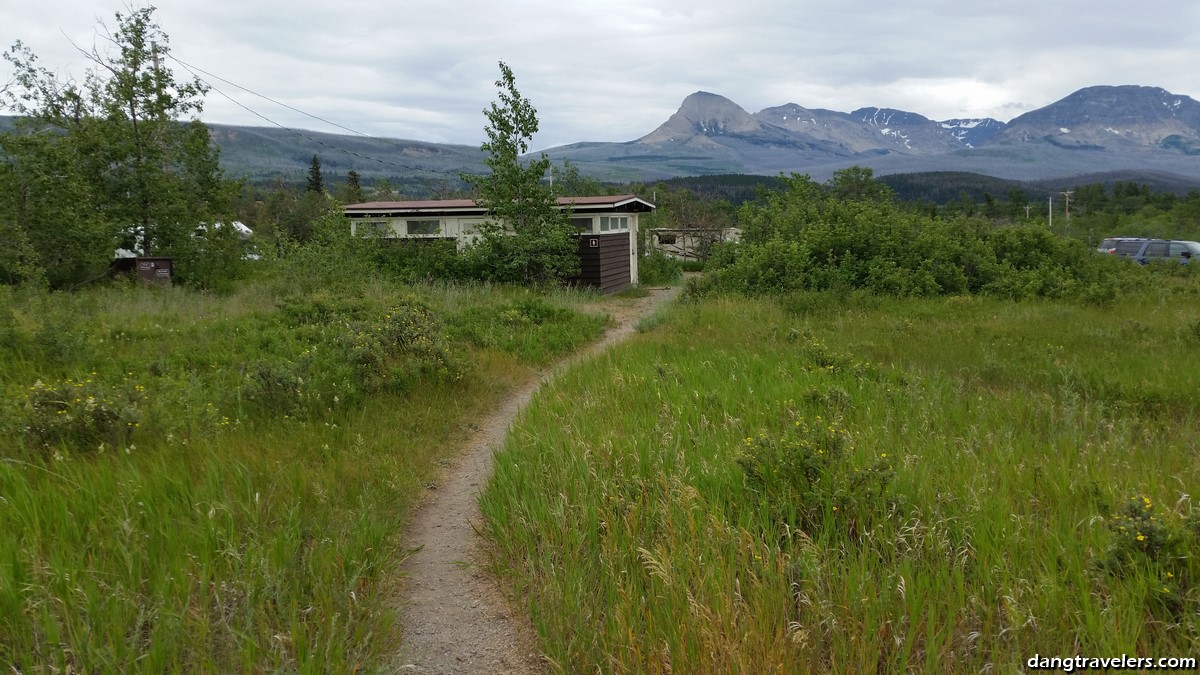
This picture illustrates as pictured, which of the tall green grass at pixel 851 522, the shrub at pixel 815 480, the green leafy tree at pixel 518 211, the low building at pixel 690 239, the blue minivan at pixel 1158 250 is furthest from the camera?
the low building at pixel 690 239

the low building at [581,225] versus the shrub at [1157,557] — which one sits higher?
the low building at [581,225]

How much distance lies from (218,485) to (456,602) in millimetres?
1904

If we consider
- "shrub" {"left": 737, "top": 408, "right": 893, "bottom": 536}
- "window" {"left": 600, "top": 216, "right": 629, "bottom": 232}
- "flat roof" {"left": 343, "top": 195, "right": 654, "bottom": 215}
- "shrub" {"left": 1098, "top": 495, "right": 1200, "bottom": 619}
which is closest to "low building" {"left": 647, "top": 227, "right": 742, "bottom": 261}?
"window" {"left": 600, "top": 216, "right": 629, "bottom": 232}

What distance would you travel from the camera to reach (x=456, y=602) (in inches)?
140

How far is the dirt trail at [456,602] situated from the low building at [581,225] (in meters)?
16.4

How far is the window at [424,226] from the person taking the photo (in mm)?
24156

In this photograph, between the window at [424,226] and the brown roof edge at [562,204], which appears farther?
the window at [424,226]

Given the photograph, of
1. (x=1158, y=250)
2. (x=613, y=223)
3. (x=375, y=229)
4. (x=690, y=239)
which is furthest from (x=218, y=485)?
(x=690, y=239)

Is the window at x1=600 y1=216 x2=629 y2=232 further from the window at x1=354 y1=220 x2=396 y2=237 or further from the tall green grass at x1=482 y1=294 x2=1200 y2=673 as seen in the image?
the tall green grass at x1=482 y1=294 x2=1200 y2=673

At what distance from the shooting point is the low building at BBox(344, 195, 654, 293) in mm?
21359

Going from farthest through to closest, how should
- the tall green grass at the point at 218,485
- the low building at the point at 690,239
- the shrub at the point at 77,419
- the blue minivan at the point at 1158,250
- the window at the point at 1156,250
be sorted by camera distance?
the low building at the point at 690,239 < the window at the point at 1156,250 < the blue minivan at the point at 1158,250 < the shrub at the point at 77,419 < the tall green grass at the point at 218,485

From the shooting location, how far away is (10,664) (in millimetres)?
2625

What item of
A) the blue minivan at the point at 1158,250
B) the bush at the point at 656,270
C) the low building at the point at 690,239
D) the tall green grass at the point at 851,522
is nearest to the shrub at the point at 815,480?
the tall green grass at the point at 851,522

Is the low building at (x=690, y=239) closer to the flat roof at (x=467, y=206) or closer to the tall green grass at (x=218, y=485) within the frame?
the flat roof at (x=467, y=206)
